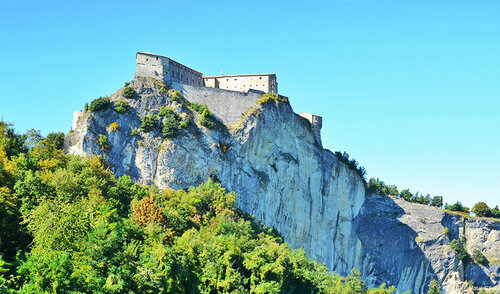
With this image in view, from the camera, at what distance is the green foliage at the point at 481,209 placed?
87812mm

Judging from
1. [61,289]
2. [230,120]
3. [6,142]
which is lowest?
[61,289]

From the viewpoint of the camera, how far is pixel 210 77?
6594cm

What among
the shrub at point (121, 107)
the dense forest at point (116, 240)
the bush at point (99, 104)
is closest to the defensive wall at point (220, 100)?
the shrub at point (121, 107)

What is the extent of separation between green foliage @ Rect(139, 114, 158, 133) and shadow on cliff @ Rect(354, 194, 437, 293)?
34587 mm

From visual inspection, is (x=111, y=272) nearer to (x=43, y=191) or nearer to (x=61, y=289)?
(x=61, y=289)

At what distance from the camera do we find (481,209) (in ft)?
288

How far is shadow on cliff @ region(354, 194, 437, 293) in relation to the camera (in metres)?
78.8

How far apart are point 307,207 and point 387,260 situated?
18914mm

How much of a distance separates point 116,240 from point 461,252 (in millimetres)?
64970

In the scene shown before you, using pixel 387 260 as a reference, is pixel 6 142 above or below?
above

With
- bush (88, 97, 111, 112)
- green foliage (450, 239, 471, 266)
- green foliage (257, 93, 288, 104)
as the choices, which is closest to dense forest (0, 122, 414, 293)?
bush (88, 97, 111, 112)

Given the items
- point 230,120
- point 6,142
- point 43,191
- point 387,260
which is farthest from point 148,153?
point 387,260

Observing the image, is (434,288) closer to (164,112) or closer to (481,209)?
(481,209)

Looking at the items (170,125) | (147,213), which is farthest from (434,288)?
(147,213)
